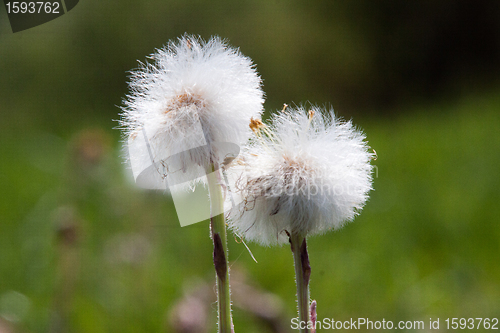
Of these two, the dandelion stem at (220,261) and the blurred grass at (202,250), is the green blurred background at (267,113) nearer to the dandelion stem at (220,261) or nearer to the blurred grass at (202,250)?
the blurred grass at (202,250)

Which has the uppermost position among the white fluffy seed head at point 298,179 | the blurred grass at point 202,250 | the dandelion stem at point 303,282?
the blurred grass at point 202,250

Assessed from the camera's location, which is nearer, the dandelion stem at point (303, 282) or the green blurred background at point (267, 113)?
the dandelion stem at point (303, 282)

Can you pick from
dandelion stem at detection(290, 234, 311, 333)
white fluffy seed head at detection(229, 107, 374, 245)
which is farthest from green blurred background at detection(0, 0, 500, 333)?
dandelion stem at detection(290, 234, 311, 333)

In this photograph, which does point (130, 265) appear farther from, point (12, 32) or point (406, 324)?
point (12, 32)

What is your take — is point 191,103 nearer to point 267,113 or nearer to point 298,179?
point 298,179

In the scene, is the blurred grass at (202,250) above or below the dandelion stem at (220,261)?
above

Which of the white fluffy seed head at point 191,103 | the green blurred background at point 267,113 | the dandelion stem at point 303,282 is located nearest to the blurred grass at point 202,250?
the green blurred background at point 267,113
